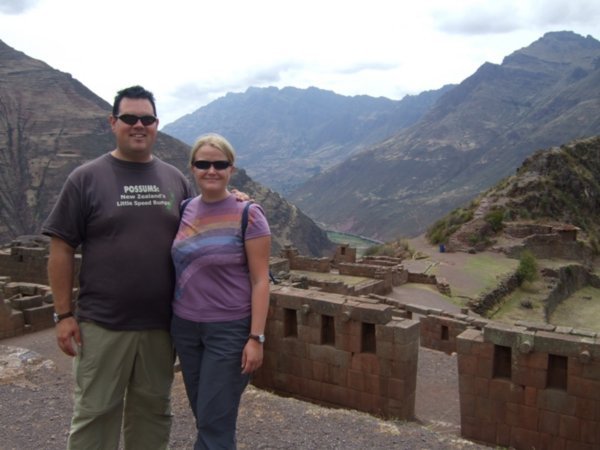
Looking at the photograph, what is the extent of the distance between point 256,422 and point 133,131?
424 centimetres

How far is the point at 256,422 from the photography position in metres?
7.45

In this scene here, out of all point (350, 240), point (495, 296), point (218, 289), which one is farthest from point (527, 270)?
point (350, 240)

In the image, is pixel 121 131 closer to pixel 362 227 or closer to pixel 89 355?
pixel 89 355

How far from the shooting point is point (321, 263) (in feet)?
104

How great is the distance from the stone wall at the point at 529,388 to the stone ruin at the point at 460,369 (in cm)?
1

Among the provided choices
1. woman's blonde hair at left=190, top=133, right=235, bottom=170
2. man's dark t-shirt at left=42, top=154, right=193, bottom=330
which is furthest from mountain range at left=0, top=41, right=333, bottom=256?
woman's blonde hair at left=190, top=133, right=235, bottom=170

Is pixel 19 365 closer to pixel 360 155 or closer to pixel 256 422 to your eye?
pixel 256 422

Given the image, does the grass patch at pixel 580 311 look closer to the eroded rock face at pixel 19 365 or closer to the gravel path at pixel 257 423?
the gravel path at pixel 257 423

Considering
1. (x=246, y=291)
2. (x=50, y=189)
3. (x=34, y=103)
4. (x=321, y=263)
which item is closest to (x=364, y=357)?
(x=246, y=291)

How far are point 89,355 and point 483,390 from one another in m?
6.05

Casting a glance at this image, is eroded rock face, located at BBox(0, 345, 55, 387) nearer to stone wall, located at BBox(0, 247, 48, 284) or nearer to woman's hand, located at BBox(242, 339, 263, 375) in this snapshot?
woman's hand, located at BBox(242, 339, 263, 375)

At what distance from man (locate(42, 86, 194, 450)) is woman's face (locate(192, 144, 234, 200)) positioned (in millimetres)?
394

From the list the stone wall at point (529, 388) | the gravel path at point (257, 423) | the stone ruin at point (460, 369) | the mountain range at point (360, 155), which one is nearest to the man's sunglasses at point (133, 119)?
the gravel path at point (257, 423)

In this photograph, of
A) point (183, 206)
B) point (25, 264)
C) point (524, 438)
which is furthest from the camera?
point (25, 264)
